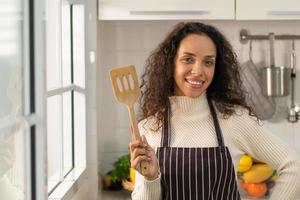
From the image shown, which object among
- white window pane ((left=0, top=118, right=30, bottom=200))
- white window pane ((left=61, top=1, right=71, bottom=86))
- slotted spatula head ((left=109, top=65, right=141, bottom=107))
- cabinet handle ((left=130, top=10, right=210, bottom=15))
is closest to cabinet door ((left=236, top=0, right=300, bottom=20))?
cabinet handle ((left=130, top=10, right=210, bottom=15))

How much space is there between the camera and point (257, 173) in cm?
210

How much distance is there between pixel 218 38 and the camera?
139 centimetres

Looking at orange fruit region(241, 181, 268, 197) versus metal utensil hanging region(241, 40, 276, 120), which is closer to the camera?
orange fruit region(241, 181, 268, 197)

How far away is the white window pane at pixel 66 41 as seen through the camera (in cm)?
205

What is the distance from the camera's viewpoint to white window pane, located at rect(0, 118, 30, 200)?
1.13 m

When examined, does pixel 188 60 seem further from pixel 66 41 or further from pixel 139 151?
pixel 66 41

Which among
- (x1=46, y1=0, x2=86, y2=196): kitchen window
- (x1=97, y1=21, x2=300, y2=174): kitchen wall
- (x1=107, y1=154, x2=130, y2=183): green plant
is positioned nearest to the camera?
(x1=46, y1=0, x2=86, y2=196): kitchen window

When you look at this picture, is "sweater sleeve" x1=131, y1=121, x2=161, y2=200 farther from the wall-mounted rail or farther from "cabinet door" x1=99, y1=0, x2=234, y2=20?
the wall-mounted rail

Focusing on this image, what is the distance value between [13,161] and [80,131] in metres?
0.90

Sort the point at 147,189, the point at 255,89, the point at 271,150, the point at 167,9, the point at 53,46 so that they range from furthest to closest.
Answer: the point at 255,89 → the point at 167,9 → the point at 53,46 → the point at 271,150 → the point at 147,189

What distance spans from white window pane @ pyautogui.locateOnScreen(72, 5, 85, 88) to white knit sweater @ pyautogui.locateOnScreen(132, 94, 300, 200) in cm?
74

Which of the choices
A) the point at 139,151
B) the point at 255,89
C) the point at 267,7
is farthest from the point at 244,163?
the point at 139,151

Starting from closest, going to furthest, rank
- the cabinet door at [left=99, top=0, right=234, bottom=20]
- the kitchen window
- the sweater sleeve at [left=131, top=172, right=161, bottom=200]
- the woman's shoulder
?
the sweater sleeve at [left=131, top=172, right=161, bottom=200] < the woman's shoulder < the kitchen window < the cabinet door at [left=99, top=0, right=234, bottom=20]

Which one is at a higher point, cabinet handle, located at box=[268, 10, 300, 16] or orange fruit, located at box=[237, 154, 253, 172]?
cabinet handle, located at box=[268, 10, 300, 16]
